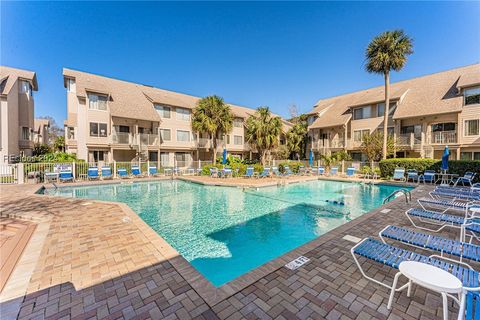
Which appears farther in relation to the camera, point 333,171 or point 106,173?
point 333,171

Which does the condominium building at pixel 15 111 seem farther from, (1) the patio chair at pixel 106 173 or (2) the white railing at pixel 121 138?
(1) the patio chair at pixel 106 173

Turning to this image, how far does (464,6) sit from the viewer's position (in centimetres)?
1123

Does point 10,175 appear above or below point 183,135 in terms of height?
below

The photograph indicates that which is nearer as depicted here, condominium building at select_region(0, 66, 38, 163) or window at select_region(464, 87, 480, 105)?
window at select_region(464, 87, 480, 105)

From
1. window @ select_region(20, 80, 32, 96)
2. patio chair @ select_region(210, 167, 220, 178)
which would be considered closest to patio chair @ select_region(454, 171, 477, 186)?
patio chair @ select_region(210, 167, 220, 178)

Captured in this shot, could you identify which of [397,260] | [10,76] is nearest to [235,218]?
[397,260]

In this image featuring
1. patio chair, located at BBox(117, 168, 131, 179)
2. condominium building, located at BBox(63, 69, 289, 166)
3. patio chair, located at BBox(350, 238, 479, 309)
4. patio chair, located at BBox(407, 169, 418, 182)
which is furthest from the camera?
condominium building, located at BBox(63, 69, 289, 166)

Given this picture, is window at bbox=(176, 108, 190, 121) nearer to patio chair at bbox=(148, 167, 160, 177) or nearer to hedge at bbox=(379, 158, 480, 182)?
patio chair at bbox=(148, 167, 160, 177)

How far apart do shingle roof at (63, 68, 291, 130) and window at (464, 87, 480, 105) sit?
85.3 ft

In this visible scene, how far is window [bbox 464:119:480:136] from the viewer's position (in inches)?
693

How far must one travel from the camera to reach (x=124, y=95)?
22219 millimetres

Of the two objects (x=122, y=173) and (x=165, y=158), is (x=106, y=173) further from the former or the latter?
(x=165, y=158)

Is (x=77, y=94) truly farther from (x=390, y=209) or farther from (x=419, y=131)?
(x=419, y=131)

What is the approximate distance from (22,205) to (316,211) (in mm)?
11539
